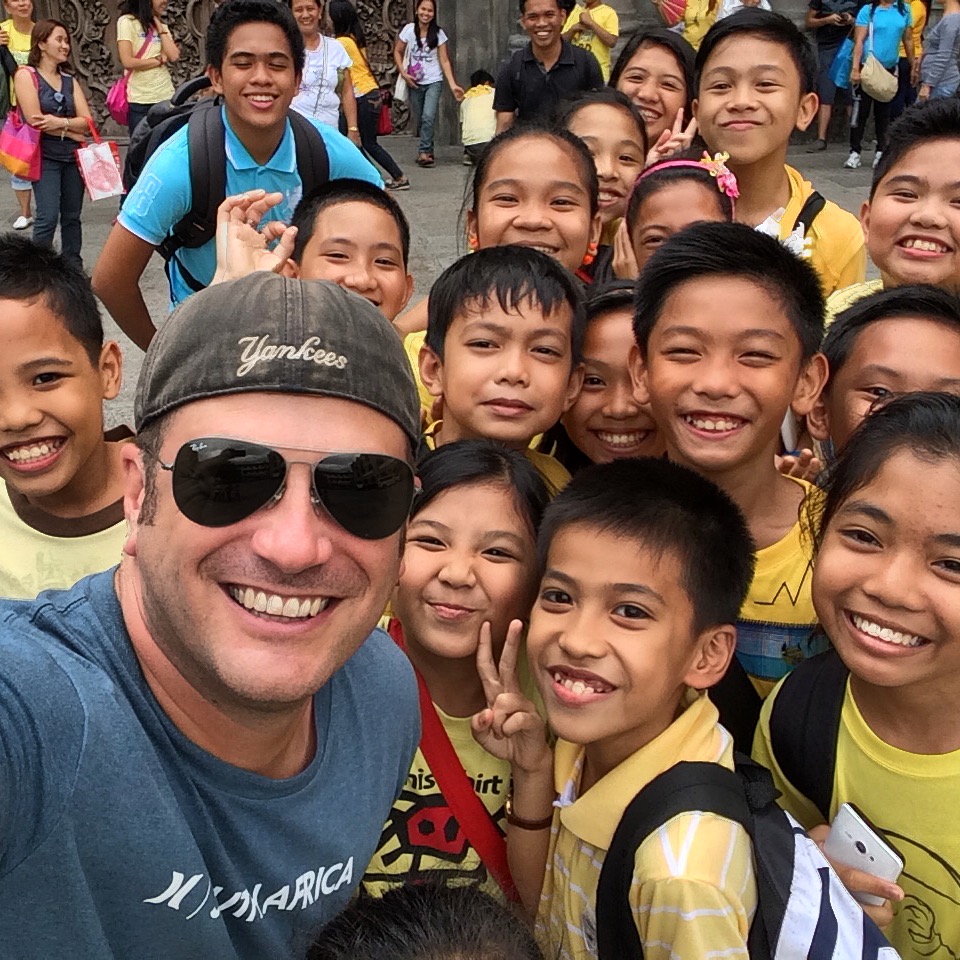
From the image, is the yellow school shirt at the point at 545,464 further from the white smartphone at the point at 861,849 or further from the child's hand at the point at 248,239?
the white smartphone at the point at 861,849

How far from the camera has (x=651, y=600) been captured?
6.76ft

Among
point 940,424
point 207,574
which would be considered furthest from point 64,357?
point 940,424

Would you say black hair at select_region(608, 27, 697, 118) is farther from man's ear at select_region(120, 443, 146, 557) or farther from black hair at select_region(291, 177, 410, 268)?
man's ear at select_region(120, 443, 146, 557)

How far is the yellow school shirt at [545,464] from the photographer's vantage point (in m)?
2.91

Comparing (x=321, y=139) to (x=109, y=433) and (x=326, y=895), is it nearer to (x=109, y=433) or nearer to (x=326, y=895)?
(x=109, y=433)

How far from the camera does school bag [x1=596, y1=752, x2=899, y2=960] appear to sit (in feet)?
5.51

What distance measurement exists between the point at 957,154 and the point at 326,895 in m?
2.89

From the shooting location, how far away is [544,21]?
7.11 metres

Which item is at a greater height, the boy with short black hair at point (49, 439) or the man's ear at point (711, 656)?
the boy with short black hair at point (49, 439)

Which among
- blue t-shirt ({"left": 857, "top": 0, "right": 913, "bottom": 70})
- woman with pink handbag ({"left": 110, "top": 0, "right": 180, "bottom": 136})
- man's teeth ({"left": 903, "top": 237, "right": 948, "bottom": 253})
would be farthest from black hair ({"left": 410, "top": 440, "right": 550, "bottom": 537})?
blue t-shirt ({"left": 857, "top": 0, "right": 913, "bottom": 70})

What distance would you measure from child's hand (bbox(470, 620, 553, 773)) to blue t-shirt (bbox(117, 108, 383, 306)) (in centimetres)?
229

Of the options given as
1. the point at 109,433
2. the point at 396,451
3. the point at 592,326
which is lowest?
the point at 109,433

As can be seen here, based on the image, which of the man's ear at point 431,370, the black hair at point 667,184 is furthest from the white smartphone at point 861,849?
the black hair at point 667,184

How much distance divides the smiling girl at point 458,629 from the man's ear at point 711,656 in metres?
0.45
